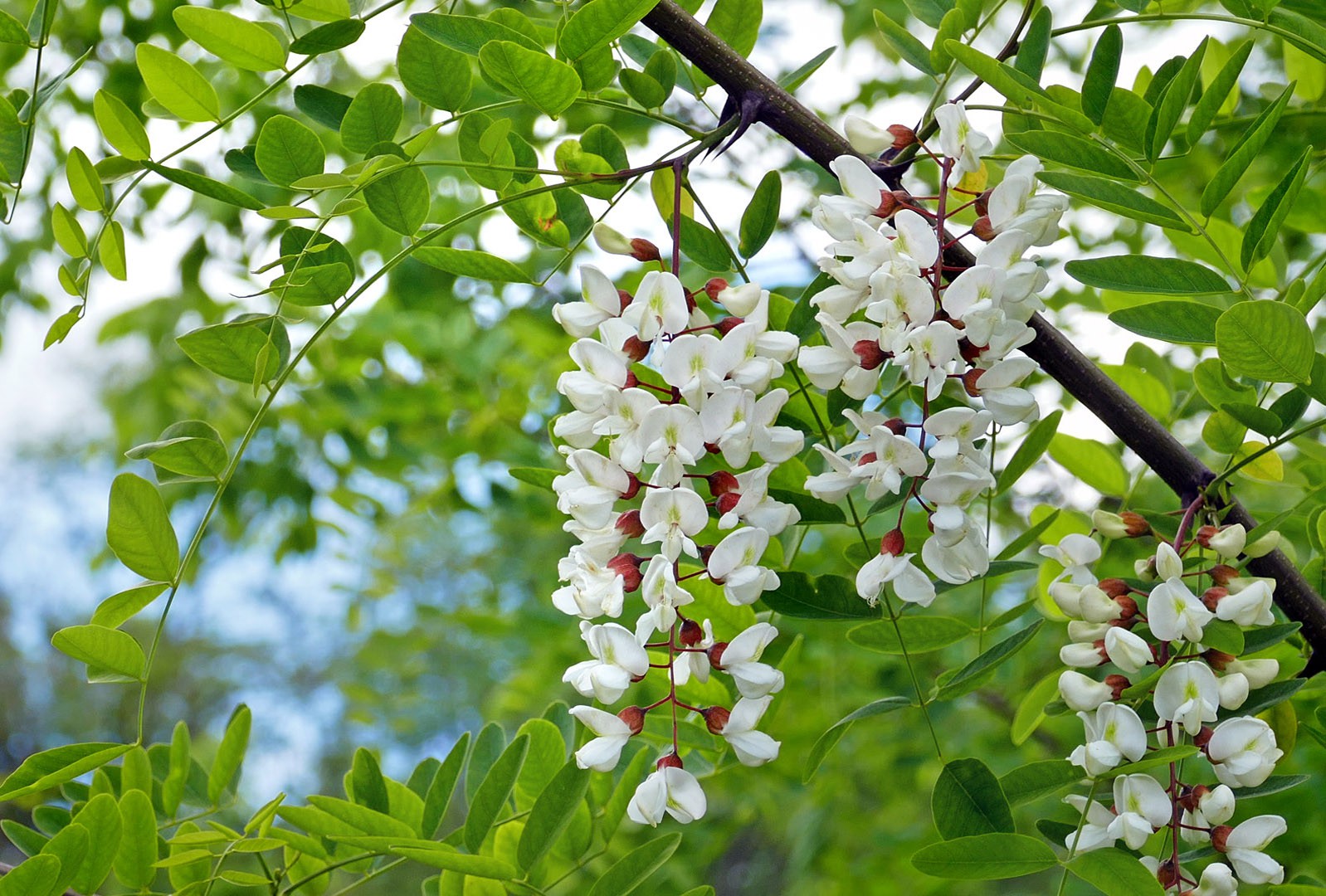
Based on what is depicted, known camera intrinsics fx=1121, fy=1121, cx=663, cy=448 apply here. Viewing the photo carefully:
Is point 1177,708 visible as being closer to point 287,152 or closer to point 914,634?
point 914,634

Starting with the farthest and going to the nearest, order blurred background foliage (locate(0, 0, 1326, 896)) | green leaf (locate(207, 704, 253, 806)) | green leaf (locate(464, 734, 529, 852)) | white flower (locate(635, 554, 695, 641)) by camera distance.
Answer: blurred background foliage (locate(0, 0, 1326, 896)), green leaf (locate(207, 704, 253, 806)), green leaf (locate(464, 734, 529, 852)), white flower (locate(635, 554, 695, 641))

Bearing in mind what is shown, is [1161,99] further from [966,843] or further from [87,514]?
[87,514]

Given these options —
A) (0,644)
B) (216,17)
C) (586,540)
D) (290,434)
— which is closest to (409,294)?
(290,434)

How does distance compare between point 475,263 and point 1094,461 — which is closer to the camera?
point 475,263

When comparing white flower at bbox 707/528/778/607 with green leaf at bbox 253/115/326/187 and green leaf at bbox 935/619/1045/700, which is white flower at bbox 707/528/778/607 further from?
green leaf at bbox 253/115/326/187

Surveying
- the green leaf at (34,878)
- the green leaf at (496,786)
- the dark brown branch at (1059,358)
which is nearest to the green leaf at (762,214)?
the dark brown branch at (1059,358)

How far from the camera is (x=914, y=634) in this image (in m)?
0.47

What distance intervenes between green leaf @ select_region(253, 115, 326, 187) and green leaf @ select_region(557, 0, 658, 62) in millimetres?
106

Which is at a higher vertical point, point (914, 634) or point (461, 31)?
point (461, 31)

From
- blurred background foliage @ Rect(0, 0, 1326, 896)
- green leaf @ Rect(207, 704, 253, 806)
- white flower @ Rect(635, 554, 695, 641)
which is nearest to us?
white flower @ Rect(635, 554, 695, 641)

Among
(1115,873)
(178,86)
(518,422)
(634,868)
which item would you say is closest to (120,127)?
(178,86)

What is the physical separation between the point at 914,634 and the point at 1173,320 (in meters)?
0.16

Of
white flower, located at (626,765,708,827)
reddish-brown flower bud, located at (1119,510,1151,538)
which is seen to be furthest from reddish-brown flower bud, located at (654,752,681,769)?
reddish-brown flower bud, located at (1119,510,1151,538)

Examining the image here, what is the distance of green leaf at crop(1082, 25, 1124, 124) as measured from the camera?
1.34 feet
